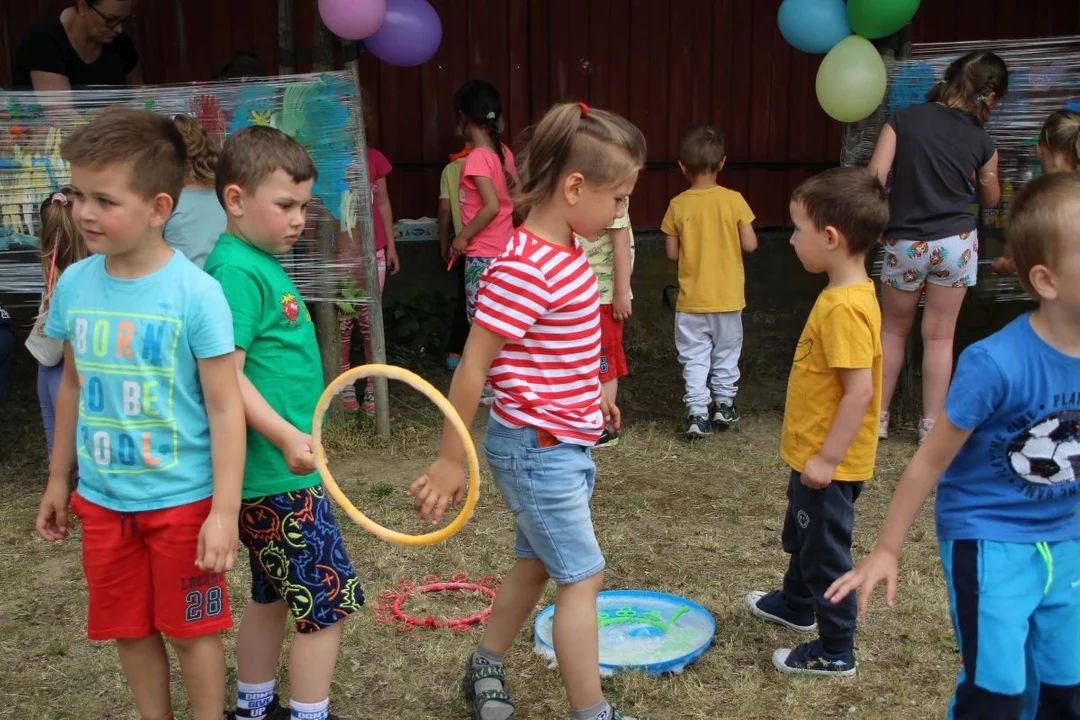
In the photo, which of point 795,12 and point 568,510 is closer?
point 568,510

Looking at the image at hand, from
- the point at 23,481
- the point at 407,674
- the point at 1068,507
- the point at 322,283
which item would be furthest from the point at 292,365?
the point at 23,481

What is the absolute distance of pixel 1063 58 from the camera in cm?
555

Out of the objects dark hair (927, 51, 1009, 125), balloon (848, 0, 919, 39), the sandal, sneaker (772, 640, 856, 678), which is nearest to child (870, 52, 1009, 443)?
dark hair (927, 51, 1009, 125)

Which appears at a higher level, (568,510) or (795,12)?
(795,12)

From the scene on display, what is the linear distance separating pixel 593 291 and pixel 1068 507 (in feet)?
3.72

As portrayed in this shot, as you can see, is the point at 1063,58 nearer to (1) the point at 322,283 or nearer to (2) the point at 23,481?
(1) the point at 322,283

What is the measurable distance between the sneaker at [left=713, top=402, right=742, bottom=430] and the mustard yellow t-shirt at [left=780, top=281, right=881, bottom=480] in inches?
104

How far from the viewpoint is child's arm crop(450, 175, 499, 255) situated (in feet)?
18.8

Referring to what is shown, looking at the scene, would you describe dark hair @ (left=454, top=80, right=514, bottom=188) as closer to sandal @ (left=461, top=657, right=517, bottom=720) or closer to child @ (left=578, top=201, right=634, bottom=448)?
child @ (left=578, top=201, right=634, bottom=448)

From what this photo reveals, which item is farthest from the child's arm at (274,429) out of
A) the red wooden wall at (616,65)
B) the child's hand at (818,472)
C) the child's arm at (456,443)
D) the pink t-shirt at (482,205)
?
the red wooden wall at (616,65)

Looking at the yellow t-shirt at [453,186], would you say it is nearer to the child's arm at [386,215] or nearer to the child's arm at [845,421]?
the child's arm at [386,215]

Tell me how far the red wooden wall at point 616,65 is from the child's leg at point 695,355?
2201mm

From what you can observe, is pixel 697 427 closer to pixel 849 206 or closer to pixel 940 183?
pixel 940 183

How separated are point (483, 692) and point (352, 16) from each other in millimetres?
3304
